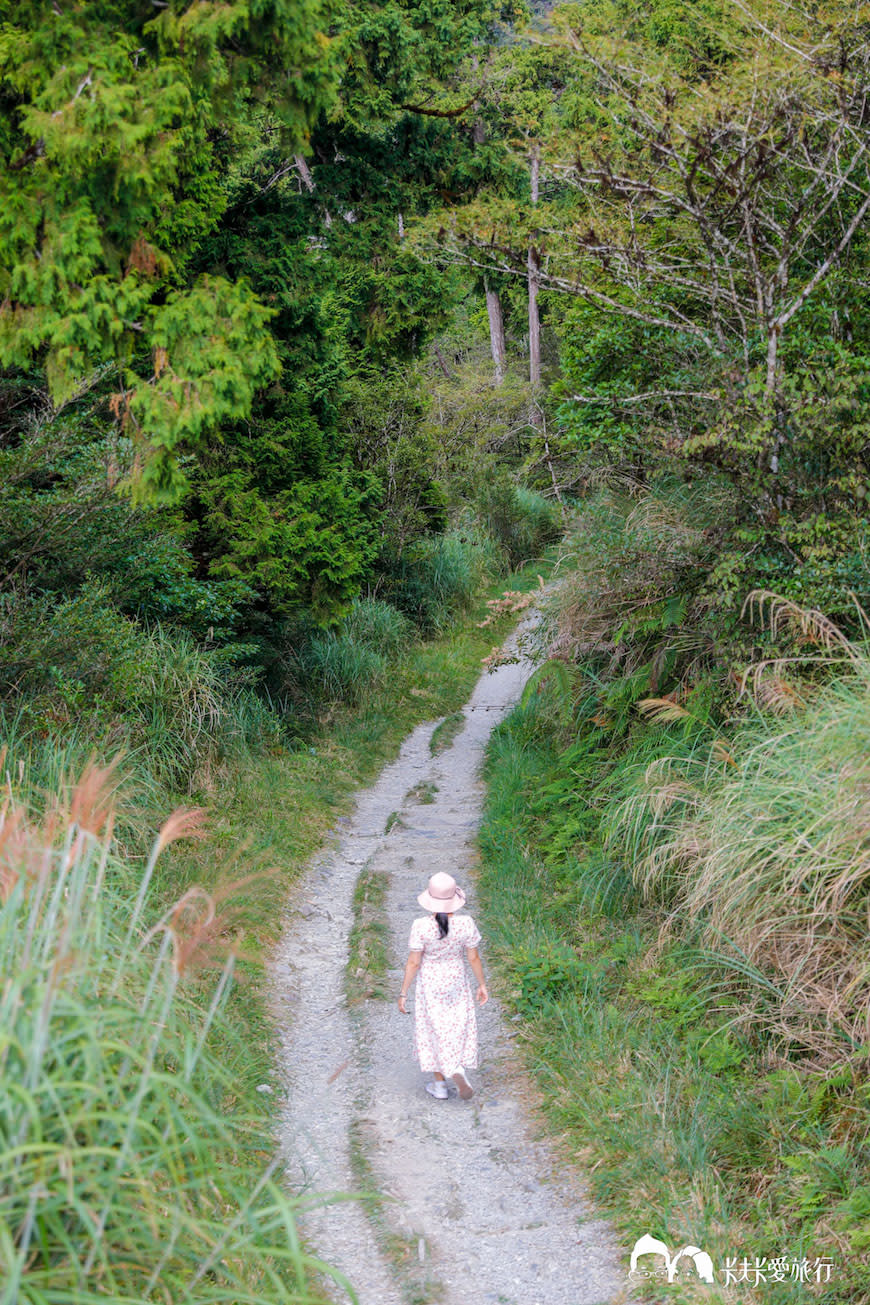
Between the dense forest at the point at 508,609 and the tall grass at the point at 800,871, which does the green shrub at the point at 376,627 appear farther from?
the tall grass at the point at 800,871

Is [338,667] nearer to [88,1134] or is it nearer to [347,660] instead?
[347,660]

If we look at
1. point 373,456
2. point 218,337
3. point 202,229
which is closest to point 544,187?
point 373,456

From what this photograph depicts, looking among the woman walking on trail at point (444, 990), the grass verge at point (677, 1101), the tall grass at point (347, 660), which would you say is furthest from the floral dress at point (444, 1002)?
the tall grass at point (347, 660)

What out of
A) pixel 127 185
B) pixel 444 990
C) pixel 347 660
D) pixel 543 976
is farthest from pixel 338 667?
pixel 127 185

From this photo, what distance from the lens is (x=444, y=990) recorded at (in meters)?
5.93

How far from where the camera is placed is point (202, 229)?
1005 cm

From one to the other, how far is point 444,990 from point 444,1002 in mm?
63

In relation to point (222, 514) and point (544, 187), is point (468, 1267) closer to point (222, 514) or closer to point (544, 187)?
point (222, 514)

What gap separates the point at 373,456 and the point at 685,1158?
44.6ft

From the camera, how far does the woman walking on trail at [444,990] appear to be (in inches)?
233

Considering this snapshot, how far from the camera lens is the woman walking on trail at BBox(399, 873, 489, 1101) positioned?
5922 millimetres

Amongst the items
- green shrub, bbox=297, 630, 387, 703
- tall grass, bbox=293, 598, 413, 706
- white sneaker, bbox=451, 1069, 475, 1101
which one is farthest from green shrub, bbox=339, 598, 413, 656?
white sneaker, bbox=451, 1069, 475, 1101

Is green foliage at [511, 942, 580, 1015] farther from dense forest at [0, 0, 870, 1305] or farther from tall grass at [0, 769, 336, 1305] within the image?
tall grass at [0, 769, 336, 1305]

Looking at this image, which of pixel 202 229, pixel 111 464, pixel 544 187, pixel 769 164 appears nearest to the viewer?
pixel 769 164
